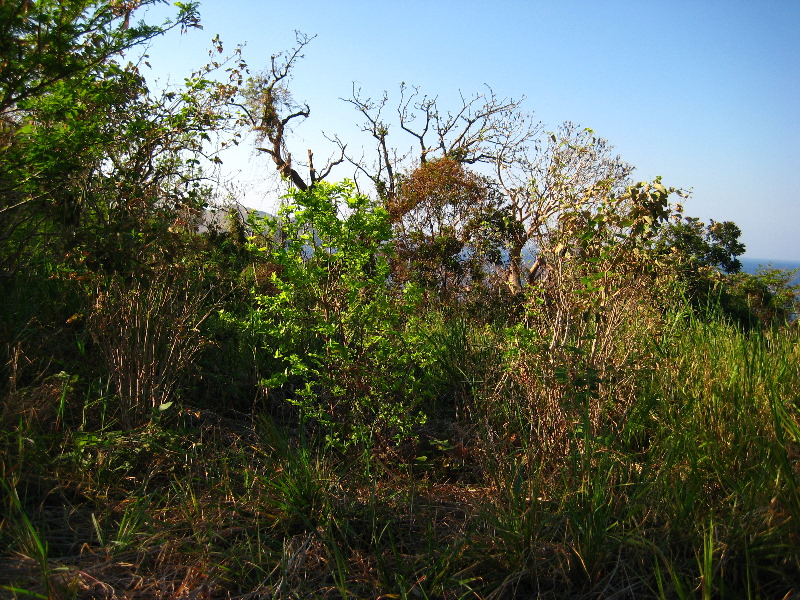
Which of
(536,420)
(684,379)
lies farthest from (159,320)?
(684,379)

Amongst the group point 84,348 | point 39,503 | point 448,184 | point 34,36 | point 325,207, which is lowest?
point 39,503

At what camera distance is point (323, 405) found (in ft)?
14.3

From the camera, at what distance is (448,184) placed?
12.0 metres

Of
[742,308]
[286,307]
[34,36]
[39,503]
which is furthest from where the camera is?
[742,308]

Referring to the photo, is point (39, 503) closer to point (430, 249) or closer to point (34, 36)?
point (34, 36)

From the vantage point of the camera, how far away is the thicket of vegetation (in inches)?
103

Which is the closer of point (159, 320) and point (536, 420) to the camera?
point (536, 420)

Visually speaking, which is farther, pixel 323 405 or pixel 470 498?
pixel 323 405

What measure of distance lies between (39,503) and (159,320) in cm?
140

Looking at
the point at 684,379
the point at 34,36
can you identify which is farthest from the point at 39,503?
the point at 684,379

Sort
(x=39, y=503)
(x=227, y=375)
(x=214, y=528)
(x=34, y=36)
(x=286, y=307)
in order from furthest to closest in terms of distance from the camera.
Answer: (x=227, y=375), (x=286, y=307), (x=34, y=36), (x=39, y=503), (x=214, y=528)

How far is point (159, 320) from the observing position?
170 inches

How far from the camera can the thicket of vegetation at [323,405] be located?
2.62 meters

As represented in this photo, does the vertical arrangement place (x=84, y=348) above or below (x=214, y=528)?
above
